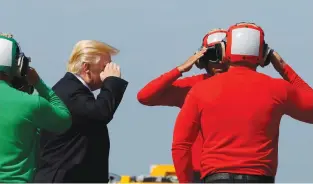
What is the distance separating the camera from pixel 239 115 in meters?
8.62

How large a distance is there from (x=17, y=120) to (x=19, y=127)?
0.21 ft

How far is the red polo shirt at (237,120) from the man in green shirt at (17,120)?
1.16m

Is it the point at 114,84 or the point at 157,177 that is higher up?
the point at 114,84

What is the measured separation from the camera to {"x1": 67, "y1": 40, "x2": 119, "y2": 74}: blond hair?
10.4 metres

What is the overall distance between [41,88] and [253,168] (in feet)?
6.78

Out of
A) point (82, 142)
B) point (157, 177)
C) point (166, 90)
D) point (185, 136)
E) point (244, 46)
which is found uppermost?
point (244, 46)

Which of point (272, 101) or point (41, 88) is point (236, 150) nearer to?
point (272, 101)

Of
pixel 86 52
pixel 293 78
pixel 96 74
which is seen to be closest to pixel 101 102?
pixel 96 74

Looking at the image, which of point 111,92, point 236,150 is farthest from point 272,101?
point 111,92

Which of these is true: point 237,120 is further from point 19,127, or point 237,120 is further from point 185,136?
point 19,127

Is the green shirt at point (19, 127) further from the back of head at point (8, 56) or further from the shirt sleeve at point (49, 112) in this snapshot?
the back of head at point (8, 56)

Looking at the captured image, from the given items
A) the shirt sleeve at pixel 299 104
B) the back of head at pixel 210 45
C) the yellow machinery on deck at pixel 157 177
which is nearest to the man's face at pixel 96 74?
the back of head at pixel 210 45

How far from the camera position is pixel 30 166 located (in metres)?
8.74

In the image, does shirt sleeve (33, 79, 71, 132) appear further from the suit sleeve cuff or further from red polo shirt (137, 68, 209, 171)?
red polo shirt (137, 68, 209, 171)
